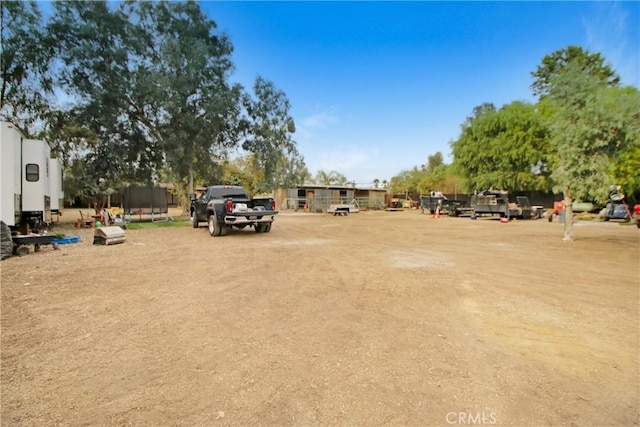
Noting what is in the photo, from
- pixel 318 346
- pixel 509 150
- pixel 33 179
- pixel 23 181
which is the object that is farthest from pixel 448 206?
pixel 318 346

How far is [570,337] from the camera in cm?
376

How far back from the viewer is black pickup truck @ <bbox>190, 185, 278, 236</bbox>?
12445 mm

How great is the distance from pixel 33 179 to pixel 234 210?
242 inches

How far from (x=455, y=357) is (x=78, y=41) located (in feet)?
75.5

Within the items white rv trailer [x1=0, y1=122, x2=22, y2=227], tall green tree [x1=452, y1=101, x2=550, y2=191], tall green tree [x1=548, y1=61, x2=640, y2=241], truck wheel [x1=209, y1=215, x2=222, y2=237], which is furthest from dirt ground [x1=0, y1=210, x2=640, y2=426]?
tall green tree [x1=452, y1=101, x2=550, y2=191]

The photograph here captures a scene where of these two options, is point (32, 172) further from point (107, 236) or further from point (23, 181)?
point (107, 236)

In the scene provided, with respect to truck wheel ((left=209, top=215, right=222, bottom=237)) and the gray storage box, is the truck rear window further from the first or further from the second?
the gray storage box

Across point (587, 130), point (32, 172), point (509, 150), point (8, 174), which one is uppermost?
point (509, 150)

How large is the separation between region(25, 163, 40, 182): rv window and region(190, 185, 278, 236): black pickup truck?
5357mm

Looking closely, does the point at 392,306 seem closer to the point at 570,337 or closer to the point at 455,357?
the point at 455,357

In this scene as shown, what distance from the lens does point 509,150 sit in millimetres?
30828

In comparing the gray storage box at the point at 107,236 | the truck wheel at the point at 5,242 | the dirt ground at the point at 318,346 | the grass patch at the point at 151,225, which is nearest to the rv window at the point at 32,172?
the gray storage box at the point at 107,236

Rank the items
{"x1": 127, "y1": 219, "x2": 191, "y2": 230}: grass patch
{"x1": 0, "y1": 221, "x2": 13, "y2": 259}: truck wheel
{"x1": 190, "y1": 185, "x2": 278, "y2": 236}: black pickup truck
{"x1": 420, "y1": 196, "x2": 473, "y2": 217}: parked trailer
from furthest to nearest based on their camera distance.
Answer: {"x1": 420, "y1": 196, "x2": 473, "y2": 217}: parked trailer, {"x1": 127, "y1": 219, "x2": 191, "y2": 230}: grass patch, {"x1": 190, "y1": 185, "x2": 278, "y2": 236}: black pickup truck, {"x1": 0, "y1": 221, "x2": 13, "y2": 259}: truck wheel

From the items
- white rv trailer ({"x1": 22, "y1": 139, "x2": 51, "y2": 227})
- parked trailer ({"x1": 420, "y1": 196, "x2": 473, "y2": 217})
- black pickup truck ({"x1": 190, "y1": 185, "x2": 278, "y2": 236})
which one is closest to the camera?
white rv trailer ({"x1": 22, "y1": 139, "x2": 51, "y2": 227})
